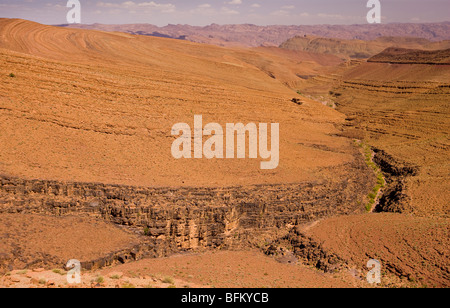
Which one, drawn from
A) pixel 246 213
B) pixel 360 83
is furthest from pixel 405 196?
Answer: pixel 360 83

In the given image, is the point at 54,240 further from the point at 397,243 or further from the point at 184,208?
the point at 397,243

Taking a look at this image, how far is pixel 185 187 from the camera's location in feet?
85.4

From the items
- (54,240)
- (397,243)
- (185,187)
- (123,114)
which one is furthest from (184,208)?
(123,114)

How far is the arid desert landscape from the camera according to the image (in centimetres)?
2014

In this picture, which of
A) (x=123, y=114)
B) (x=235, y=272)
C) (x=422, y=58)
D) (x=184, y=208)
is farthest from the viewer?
(x=422, y=58)

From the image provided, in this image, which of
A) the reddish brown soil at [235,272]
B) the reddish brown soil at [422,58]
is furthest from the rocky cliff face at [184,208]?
the reddish brown soil at [422,58]

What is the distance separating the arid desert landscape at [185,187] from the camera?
20.1 metres

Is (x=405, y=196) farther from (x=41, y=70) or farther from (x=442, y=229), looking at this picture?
(x=41, y=70)

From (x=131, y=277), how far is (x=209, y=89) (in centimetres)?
2855

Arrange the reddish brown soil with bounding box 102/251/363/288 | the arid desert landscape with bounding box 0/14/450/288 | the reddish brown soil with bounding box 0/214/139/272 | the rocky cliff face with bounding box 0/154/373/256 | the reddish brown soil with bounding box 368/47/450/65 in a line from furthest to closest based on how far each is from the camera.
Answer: the reddish brown soil with bounding box 368/47/450/65 → the rocky cliff face with bounding box 0/154/373/256 → the arid desert landscape with bounding box 0/14/450/288 → the reddish brown soil with bounding box 102/251/363/288 → the reddish brown soil with bounding box 0/214/139/272

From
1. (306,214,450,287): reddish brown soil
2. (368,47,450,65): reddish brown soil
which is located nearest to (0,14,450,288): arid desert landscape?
(306,214,450,287): reddish brown soil

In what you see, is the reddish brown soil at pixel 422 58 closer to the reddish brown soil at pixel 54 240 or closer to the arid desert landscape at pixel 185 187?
the arid desert landscape at pixel 185 187

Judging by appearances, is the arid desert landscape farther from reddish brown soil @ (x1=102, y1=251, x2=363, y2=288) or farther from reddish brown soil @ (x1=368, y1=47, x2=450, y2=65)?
reddish brown soil @ (x1=368, y1=47, x2=450, y2=65)

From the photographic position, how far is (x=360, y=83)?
75.6 metres
